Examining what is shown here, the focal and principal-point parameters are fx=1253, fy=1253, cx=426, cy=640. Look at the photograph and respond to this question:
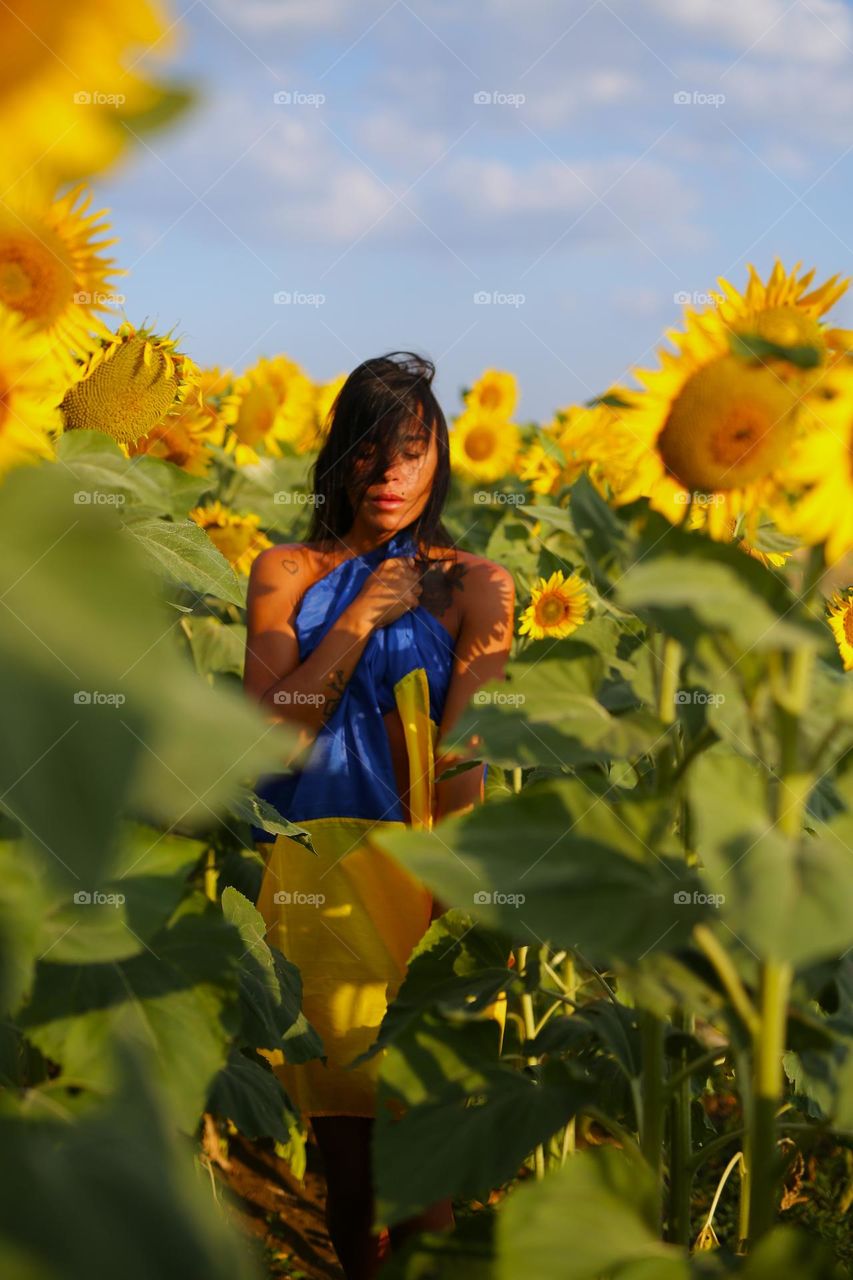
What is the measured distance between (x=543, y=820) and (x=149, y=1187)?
0.38 meters

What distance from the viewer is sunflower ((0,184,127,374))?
856 mm

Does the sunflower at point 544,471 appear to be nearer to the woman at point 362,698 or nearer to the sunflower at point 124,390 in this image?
the woman at point 362,698

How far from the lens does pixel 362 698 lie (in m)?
2.68

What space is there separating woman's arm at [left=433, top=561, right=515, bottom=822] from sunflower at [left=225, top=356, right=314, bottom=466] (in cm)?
255

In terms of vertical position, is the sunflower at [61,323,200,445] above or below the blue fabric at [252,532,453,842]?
above

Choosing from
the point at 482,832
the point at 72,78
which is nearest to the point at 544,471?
the point at 482,832

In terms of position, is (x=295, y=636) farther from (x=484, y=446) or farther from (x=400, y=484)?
(x=484, y=446)

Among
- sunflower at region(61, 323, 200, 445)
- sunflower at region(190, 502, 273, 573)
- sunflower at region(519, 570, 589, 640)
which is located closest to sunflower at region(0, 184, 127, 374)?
sunflower at region(61, 323, 200, 445)

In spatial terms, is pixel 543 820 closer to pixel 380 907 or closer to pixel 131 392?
pixel 131 392

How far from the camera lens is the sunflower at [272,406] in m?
5.31

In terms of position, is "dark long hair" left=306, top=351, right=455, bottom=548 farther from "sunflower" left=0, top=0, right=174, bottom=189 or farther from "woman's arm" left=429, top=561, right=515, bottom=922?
"sunflower" left=0, top=0, right=174, bottom=189

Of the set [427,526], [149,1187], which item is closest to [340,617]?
[427,526]

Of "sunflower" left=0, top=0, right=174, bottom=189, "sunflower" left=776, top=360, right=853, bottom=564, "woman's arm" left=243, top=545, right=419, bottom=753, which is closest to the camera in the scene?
"sunflower" left=0, top=0, right=174, bottom=189

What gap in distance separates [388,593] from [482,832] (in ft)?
6.01
